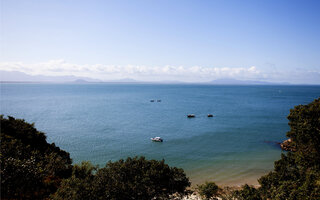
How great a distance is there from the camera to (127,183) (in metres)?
14.2

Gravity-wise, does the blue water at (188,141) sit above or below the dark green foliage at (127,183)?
below

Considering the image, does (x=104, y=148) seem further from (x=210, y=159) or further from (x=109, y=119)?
(x=109, y=119)

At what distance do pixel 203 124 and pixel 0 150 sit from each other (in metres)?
56.7

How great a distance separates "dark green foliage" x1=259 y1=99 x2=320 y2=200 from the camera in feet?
46.3

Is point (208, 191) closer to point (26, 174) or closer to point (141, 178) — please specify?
point (141, 178)

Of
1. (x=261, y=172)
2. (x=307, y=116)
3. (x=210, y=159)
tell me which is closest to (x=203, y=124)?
(x=210, y=159)

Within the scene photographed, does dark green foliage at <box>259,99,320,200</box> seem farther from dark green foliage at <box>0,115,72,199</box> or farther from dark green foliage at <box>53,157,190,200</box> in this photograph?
dark green foliage at <box>0,115,72,199</box>

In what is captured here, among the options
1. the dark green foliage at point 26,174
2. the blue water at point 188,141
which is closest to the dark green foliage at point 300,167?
the blue water at point 188,141

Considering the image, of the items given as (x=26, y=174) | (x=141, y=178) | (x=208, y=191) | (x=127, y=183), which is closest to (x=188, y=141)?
(x=208, y=191)

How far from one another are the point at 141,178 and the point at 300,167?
1585cm

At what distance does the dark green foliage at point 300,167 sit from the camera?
46.3ft

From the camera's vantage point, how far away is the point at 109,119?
71.4 metres

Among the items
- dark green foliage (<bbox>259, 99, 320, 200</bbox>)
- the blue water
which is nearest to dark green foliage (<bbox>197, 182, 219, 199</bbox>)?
dark green foliage (<bbox>259, 99, 320, 200</bbox>)

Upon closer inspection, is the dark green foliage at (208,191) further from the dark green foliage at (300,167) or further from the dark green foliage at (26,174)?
the dark green foliage at (26,174)
